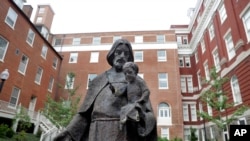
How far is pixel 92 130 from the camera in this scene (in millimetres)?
2098

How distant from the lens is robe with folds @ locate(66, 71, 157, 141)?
1.75 metres

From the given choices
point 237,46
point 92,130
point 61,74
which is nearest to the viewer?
point 92,130

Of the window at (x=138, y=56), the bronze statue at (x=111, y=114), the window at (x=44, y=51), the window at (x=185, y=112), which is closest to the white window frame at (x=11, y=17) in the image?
the window at (x=44, y=51)

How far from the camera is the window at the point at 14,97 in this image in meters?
18.6

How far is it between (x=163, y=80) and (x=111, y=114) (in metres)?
26.7

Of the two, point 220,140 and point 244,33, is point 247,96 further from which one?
point 220,140

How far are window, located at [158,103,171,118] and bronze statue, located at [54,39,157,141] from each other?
2468 centimetres

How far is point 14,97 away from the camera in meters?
19.1

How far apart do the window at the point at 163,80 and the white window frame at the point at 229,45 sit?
10.4m

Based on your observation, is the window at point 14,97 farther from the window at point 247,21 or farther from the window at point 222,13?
the window at point 222,13

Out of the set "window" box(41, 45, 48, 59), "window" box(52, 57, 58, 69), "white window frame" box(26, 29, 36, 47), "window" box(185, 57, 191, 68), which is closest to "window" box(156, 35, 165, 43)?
"window" box(185, 57, 191, 68)

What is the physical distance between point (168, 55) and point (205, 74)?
627 cm

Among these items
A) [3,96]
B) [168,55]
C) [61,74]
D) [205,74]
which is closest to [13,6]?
[3,96]

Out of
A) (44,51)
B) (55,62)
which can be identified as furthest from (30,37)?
(55,62)
